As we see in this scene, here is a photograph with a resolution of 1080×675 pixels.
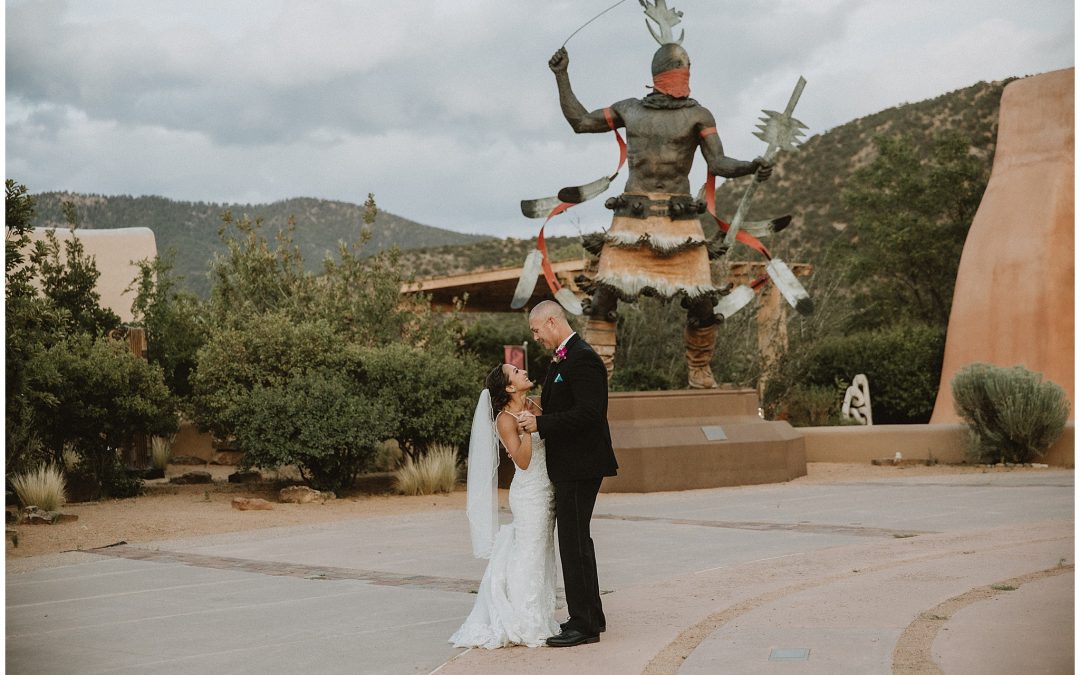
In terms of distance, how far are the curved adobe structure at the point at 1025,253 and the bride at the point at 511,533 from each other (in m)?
18.7

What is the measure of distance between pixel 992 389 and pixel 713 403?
404cm

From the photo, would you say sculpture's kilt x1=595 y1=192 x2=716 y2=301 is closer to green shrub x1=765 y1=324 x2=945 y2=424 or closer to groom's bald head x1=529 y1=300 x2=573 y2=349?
groom's bald head x1=529 y1=300 x2=573 y2=349

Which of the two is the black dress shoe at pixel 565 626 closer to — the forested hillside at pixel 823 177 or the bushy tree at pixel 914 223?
the bushy tree at pixel 914 223

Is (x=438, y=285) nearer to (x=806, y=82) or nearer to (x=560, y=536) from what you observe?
(x=806, y=82)

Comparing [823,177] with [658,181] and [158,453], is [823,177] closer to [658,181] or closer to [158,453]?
[158,453]

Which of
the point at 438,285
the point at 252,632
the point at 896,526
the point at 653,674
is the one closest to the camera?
the point at 653,674

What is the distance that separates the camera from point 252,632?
6113 mm

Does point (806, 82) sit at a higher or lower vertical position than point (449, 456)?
higher

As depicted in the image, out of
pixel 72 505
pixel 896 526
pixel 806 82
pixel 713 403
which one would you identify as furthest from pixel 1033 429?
pixel 72 505

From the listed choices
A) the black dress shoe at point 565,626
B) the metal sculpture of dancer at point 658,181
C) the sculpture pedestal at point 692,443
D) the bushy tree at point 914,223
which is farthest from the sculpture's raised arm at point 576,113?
the bushy tree at point 914,223

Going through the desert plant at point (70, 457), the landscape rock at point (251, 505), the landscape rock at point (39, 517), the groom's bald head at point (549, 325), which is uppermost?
the groom's bald head at point (549, 325)

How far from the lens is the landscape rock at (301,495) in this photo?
14.0 meters

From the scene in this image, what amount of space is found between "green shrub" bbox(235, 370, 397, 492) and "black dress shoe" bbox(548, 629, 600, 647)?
851 cm

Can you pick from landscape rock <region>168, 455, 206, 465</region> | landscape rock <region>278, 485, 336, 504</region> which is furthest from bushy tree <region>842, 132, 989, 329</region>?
landscape rock <region>278, 485, 336, 504</region>
